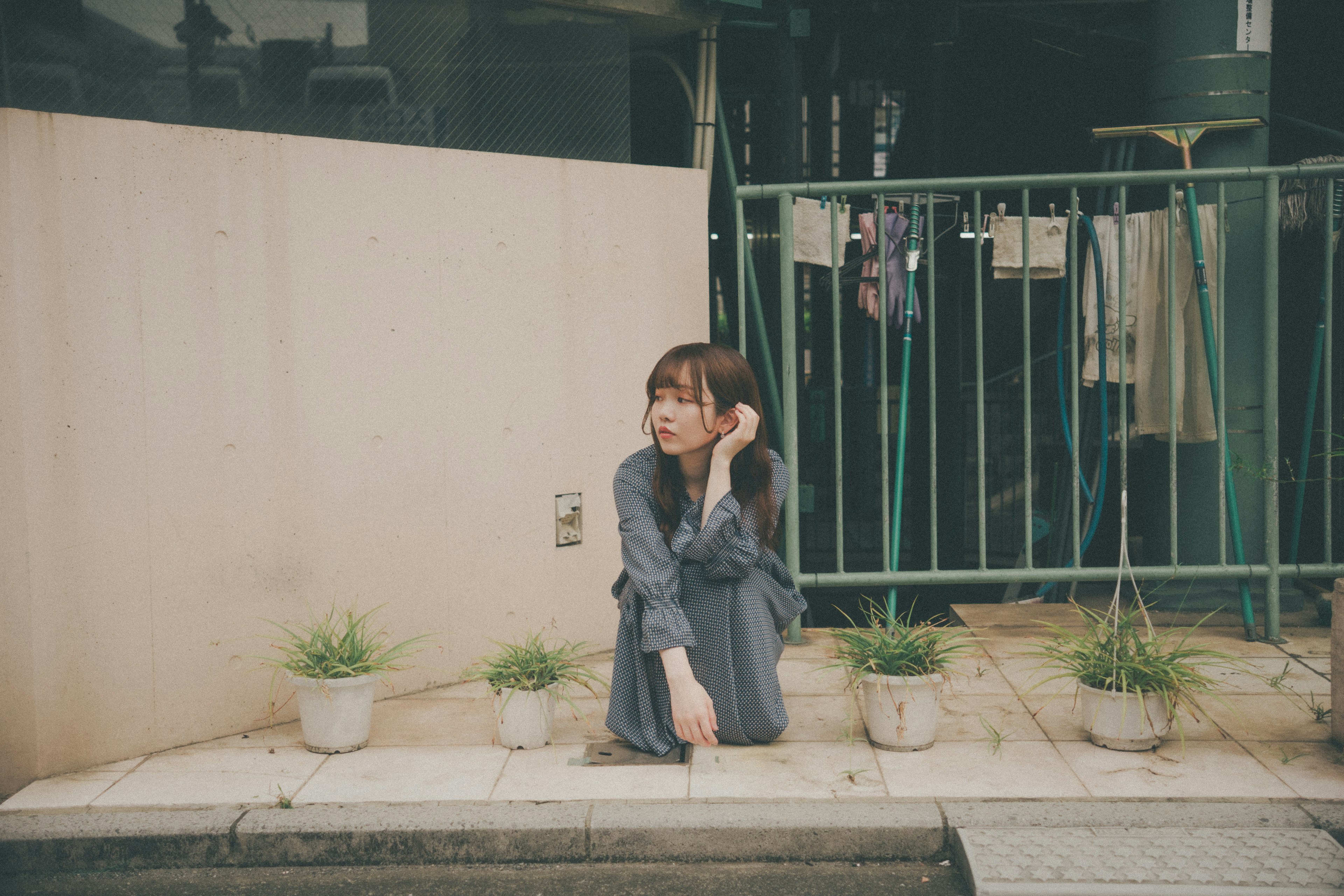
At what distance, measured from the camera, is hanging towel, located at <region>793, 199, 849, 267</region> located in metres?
4.94

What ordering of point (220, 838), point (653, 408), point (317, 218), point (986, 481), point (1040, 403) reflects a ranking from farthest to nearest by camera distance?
point (986, 481)
point (1040, 403)
point (317, 218)
point (653, 408)
point (220, 838)

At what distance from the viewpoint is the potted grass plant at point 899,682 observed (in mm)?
3627

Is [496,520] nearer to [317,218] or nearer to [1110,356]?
[317,218]

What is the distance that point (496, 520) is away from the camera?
15.0 ft

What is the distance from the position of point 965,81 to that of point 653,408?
4.41m

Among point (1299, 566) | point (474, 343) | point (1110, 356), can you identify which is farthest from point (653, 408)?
point (1299, 566)

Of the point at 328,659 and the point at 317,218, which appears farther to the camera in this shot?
the point at 317,218

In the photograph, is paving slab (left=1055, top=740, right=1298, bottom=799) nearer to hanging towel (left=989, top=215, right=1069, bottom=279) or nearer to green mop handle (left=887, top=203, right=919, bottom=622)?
green mop handle (left=887, top=203, right=919, bottom=622)

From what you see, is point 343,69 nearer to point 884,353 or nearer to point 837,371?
point 837,371

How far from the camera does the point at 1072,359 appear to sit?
4.80 m

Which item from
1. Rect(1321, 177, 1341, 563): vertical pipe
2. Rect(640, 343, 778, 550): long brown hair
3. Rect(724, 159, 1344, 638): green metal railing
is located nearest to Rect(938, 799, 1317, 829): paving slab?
Rect(640, 343, 778, 550): long brown hair

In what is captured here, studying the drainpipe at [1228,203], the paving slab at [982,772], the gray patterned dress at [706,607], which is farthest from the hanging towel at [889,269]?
the paving slab at [982,772]

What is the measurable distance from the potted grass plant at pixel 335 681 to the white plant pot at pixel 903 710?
5.53ft

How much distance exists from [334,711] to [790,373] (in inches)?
91.3
